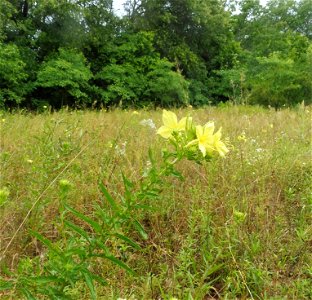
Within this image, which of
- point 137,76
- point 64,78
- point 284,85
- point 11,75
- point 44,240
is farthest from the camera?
point 137,76

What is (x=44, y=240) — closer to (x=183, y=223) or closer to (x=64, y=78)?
(x=183, y=223)

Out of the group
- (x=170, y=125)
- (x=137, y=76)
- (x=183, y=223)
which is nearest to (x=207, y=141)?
(x=170, y=125)

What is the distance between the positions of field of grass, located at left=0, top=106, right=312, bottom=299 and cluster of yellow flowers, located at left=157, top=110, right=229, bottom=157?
25 cm

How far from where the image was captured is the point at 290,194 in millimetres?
2287

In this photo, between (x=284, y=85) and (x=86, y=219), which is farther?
(x=284, y=85)

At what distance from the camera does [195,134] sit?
96 centimetres

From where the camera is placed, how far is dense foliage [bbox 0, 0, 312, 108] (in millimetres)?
13742

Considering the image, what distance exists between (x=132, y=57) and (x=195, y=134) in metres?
16.0

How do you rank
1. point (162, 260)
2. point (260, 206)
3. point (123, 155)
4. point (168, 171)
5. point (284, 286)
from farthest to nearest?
point (123, 155) → point (260, 206) → point (162, 260) → point (284, 286) → point (168, 171)

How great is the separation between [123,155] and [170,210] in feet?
2.88

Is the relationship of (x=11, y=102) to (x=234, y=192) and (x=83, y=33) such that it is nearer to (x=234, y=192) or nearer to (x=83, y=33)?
(x=83, y=33)

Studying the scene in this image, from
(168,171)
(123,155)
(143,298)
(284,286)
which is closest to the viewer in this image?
(168,171)

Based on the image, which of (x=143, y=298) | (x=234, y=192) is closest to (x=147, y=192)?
(x=143, y=298)

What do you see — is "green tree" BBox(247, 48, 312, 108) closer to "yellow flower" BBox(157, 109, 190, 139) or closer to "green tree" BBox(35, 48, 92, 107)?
"green tree" BBox(35, 48, 92, 107)
